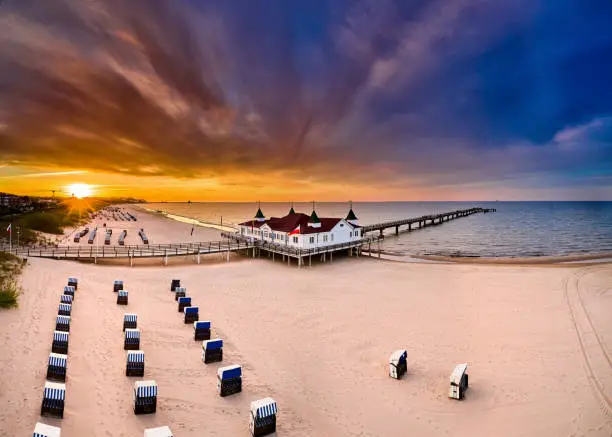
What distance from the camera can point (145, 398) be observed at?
10.8 m

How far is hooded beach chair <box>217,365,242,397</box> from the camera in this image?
12.3m

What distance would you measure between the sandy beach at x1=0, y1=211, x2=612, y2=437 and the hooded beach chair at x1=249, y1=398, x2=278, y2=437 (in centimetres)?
50

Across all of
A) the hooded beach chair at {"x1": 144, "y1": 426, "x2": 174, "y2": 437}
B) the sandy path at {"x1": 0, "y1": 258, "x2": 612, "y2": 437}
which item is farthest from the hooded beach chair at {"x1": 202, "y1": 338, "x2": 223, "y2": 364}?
the hooded beach chair at {"x1": 144, "y1": 426, "x2": 174, "y2": 437}

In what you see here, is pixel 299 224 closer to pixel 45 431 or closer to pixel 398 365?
pixel 398 365

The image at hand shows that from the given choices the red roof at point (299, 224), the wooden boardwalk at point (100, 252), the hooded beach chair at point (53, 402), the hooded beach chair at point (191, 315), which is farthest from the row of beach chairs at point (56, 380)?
the red roof at point (299, 224)

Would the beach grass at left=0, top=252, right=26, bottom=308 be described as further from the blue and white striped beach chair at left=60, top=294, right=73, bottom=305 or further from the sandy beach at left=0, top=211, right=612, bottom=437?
the blue and white striped beach chair at left=60, top=294, right=73, bottom=305

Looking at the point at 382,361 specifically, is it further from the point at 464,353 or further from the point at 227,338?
the point at 227,338

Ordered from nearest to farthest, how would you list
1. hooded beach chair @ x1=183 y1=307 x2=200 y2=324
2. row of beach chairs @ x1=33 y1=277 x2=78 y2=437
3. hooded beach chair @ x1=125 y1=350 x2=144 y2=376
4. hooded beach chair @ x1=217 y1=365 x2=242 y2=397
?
row of beach chairs @ x1=33 y1=277 x2=78 y2=437 → hooded beach chair @ x1=217 y1=365 x2=242 y2=397 → hooded beach chair @ x1=125 y1=350 x2=144 y2=376 → hooded beach chair @ x1=183 y1=307 x2=200 y2=324

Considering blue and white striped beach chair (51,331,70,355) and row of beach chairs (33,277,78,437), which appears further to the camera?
blue and white striped beach chair (51,331,70,355)

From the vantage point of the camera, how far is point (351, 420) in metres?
11.6

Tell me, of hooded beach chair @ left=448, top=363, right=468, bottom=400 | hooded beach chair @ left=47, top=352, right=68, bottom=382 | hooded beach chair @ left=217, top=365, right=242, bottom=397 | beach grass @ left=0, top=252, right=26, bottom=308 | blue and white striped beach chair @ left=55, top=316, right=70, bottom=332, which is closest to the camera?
hooded beach chair @ left=47, top=352, right=68, bottom=382

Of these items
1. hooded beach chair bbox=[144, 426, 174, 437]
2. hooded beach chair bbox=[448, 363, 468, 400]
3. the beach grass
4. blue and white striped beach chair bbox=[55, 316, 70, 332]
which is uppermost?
the beach grass

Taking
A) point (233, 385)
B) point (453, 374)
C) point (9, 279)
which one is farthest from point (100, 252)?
point (453, 374)

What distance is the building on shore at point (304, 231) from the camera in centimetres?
3797
